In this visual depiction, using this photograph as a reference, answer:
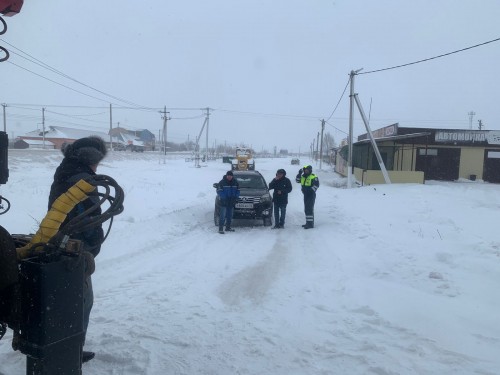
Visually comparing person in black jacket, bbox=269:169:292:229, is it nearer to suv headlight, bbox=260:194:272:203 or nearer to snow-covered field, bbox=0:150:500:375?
suv headlight, bbox=260:194:272:203

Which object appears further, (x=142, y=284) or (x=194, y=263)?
(x=194, y=263)

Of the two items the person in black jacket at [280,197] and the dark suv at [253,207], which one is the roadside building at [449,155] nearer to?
the dark suv at [253,207]

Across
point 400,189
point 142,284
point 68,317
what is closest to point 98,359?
point 68,317

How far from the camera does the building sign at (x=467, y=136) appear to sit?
33.4m

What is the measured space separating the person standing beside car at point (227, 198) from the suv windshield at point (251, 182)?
1782mm

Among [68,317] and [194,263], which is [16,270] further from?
[194,263]

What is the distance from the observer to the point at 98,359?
3.81 meters

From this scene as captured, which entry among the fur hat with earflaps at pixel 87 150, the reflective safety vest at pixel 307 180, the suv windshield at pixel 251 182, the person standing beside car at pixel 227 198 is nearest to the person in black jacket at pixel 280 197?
the reflective safety vest at pixel 307 180

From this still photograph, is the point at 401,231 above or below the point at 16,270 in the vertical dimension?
below

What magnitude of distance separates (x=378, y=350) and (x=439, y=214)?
9.56 meters

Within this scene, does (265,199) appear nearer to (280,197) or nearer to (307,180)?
(280,197)

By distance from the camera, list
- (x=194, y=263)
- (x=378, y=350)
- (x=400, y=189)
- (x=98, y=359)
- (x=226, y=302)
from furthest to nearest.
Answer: (x=400, y=189) → (x=194, y=263) → (x=226, y=302) → (x=378, y=350) → (x=98, y=359)

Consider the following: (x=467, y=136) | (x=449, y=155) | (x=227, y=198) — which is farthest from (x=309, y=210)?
(x=467, y=136)

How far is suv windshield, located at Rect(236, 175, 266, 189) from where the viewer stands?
1366 centimetres
